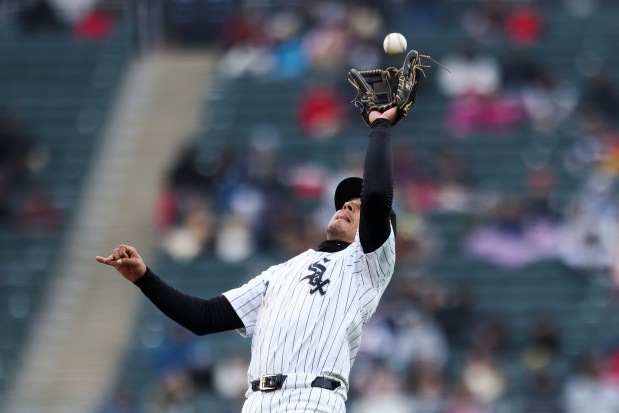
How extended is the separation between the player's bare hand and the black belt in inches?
26.6

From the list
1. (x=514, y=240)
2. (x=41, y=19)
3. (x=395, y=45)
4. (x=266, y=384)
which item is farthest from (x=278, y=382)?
(x=41, y=19)

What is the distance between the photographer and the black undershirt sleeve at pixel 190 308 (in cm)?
598

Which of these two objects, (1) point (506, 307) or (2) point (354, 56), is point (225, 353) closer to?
(1) point (506, 307)

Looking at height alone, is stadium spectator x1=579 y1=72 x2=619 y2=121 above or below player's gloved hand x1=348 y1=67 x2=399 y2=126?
above

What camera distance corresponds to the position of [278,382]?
573 centimetres

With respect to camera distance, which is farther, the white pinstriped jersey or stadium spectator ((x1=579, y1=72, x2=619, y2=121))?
stadium spectator ((x1=579, y1=72, x2=619, y2=121))

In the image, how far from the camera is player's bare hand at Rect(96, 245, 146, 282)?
581 centimetres

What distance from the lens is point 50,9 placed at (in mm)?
20953

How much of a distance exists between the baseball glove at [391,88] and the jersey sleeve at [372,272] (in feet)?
1.74

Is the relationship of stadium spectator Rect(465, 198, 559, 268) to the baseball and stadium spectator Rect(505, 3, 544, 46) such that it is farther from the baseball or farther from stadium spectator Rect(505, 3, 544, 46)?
the baseball

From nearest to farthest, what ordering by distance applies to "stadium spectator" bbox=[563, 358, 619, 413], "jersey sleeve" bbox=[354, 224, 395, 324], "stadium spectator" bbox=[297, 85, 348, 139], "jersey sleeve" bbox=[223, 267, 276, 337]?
"jersey sleeve" bbox=[354, 224, 395, 324], "jersey sleeve" bbox=[223, 267, 276, 337], "stadium spectator" bbox=[563, 358, 619, 413], "stadium spectator" bbox=[297, 85, 348, 139]

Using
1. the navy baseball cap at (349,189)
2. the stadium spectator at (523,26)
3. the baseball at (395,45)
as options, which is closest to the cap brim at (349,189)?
the navy baseball cap at (349,189)

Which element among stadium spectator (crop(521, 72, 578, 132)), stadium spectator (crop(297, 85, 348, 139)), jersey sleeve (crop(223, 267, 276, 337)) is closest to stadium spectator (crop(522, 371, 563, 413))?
stadium spectator (crop(521, 72, 578, 132))

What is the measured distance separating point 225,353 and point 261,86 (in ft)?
19.0
